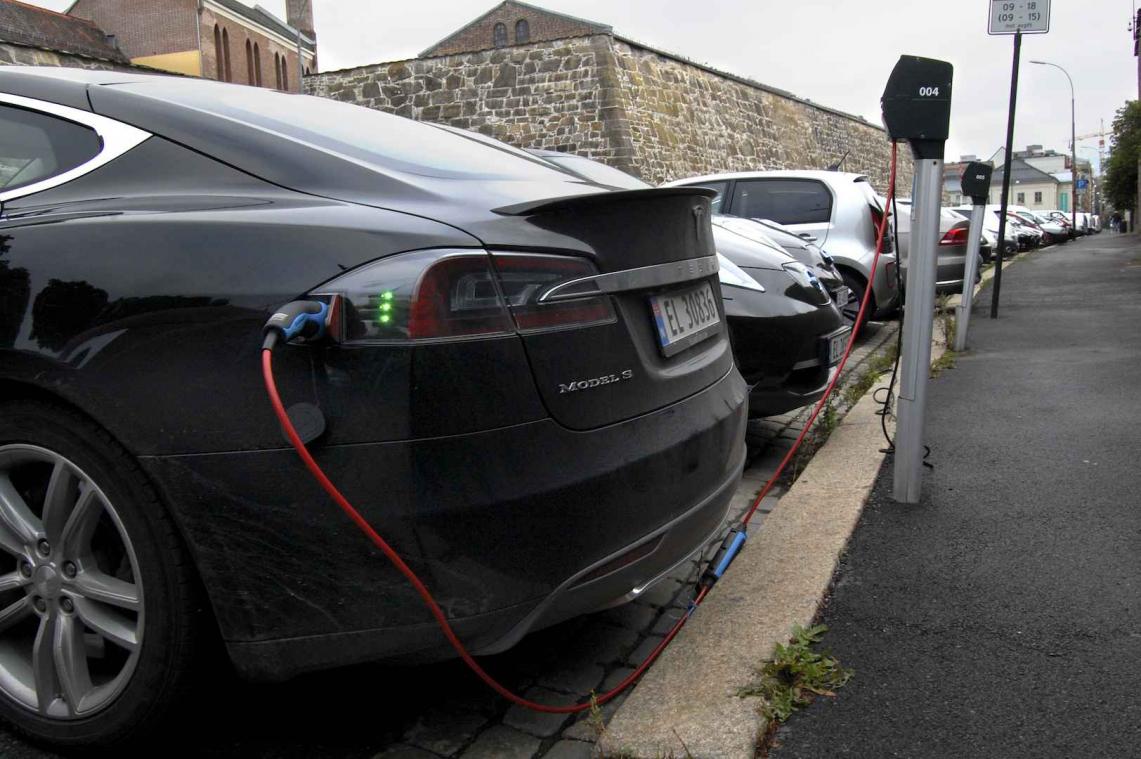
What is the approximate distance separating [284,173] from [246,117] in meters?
0.30

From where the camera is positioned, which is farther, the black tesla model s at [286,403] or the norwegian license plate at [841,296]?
the norwegian license plate at [841,296]

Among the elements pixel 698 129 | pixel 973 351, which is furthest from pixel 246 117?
pixel 698 129

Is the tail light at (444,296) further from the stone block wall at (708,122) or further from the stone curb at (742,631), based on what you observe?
the stone block wall at (708,122)

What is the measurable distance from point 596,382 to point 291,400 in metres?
0.68

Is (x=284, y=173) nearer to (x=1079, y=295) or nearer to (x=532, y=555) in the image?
(x=532, y=555)

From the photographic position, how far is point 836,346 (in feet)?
16.6

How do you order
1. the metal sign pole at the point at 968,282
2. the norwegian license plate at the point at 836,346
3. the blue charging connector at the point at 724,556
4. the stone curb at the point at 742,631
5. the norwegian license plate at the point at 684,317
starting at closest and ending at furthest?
1. the stone curb at the point at 742,631
2. the norwegian license plate at the point at 684,317
3. the blue charging connector at the point at 724,556
4. the norwegian license plate at the point at 836,346
5. the metal sign pole at the point at 968,282

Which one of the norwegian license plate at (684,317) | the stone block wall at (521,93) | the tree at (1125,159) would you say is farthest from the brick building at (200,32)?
the norwegian license plate at (684,317)

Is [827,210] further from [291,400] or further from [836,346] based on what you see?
[291,400]

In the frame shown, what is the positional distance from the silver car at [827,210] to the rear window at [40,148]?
7.06 meters

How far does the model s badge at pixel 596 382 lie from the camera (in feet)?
7.21

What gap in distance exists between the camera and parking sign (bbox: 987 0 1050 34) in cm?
902

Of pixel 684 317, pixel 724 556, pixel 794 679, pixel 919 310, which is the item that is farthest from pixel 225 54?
pixel 794 679

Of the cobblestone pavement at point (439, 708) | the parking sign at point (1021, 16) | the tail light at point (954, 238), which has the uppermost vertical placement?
the parking sign at point (1021, 16)
